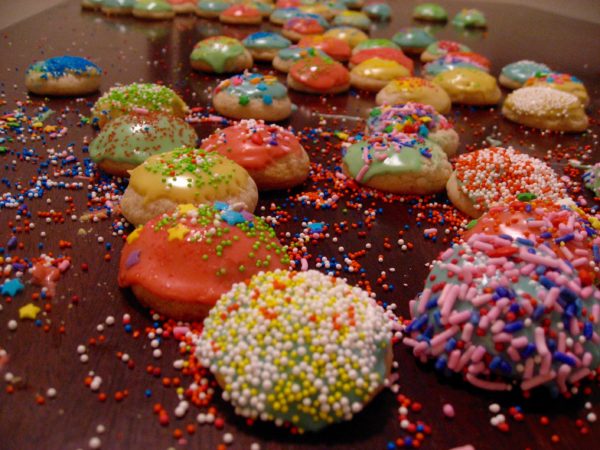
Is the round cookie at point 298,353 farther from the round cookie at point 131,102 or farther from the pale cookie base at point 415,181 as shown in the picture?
the round cookie at point 131,102

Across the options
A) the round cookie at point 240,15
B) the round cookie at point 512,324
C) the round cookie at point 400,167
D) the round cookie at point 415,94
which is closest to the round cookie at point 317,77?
the round cookie at point 415,94

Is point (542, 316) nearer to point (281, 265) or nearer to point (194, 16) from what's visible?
point (281, 265)

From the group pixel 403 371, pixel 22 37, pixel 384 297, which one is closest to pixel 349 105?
pixel 384 297

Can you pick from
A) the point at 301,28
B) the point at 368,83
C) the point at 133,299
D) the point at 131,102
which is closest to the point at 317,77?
the point at 368,83

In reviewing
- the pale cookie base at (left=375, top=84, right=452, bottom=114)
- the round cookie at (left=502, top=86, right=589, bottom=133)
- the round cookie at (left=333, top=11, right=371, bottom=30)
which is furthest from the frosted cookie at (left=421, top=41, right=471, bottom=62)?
the pale cookie base at (left=375, top=84, right=452, bottom=114)

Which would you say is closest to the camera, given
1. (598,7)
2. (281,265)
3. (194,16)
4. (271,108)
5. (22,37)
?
(281,265)

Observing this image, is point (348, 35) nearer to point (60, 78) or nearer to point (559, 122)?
point (559, 122)

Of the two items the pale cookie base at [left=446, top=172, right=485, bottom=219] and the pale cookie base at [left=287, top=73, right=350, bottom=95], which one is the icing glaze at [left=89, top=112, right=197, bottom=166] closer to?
the pale cookie base at [left=446, top=172, right=485, bottom=219]
